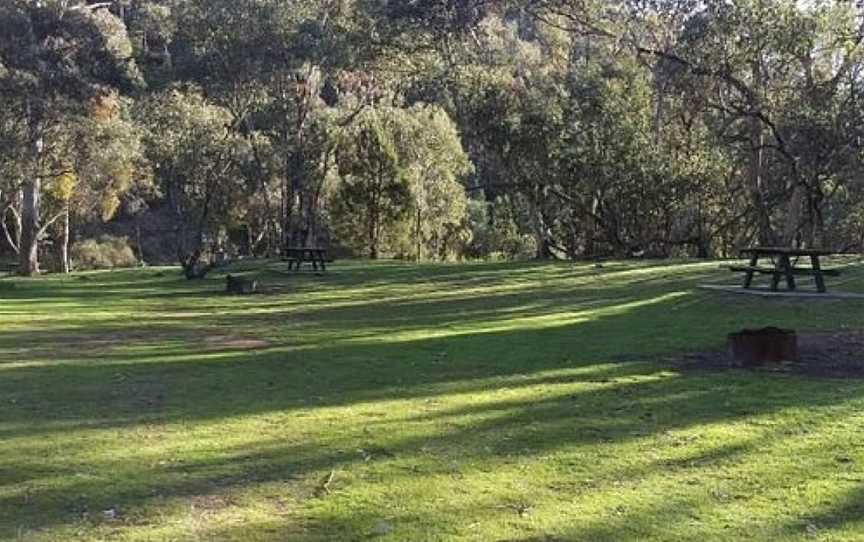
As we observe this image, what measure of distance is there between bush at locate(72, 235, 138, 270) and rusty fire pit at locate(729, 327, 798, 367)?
46.6 metres

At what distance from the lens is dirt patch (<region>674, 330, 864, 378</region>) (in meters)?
9.66

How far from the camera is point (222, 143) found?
3045cm

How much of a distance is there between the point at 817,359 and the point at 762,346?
0.81 m

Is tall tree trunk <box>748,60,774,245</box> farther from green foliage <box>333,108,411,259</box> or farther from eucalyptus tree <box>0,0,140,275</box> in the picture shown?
eucalyptus tree <box>0,0,140,275</box>

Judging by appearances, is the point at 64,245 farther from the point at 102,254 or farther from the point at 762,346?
the point at 762,346

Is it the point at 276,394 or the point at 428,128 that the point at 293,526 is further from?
the point at 428,128

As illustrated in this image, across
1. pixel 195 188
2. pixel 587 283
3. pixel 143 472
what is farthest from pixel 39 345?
pixel 195 188

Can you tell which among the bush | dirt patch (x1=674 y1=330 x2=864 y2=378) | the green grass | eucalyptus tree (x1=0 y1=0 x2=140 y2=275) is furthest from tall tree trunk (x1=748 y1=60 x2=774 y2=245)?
the bush

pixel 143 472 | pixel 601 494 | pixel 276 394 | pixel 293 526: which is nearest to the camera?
pixel 293 526

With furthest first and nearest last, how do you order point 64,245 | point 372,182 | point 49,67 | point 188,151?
point 64,245
point 372,182
point 188,151
point 49,67

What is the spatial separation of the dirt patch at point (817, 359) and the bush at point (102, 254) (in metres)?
45.8

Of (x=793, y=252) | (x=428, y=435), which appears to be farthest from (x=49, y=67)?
(x=428, y=435)

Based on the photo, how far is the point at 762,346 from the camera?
10.0 metres

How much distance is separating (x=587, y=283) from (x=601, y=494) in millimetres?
17052
